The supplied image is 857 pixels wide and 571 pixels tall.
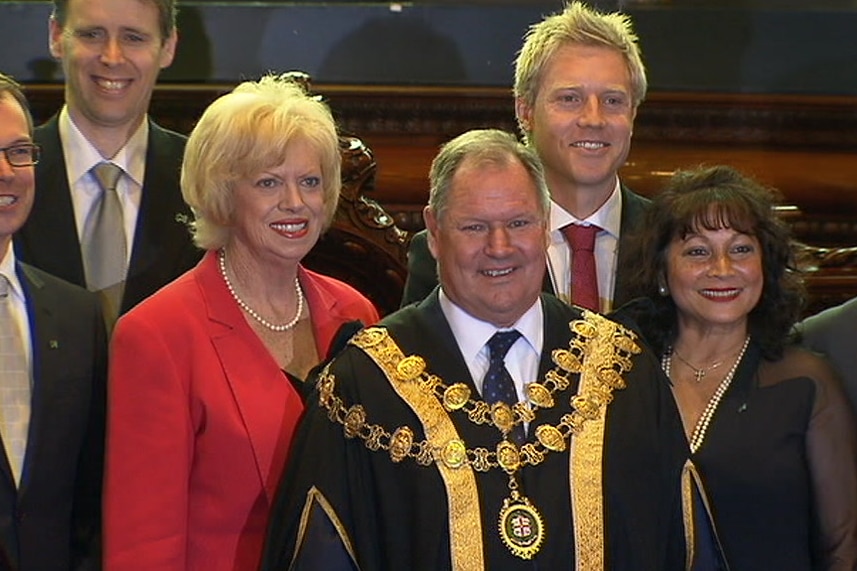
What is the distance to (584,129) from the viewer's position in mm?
3486

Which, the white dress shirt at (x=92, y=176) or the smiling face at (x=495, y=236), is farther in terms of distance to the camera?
the white dress shirt at (x=92, y=176)

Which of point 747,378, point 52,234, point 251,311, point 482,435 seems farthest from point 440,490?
point 52,234

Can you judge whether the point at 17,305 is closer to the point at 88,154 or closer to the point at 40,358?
the point at 40,358

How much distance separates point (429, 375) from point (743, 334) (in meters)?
0.79

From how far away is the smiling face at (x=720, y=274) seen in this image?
3.28 metres

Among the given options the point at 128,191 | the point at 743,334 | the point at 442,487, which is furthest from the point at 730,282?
the point at 128,191

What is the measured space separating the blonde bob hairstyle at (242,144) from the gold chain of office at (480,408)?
396 millimetres

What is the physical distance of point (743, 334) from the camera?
335cm

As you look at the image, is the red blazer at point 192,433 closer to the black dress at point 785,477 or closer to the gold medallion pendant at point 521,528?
the gold medallion pendant at point 521,528

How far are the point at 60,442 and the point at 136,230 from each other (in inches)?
23.6

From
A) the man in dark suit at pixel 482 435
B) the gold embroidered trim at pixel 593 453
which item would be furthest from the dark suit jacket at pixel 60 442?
the gold embroidered trim at pixel 593 453

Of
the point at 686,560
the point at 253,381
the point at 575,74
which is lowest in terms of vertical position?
the point at 686,560

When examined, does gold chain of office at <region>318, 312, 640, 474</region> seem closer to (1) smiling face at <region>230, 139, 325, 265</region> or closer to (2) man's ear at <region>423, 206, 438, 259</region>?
(2) man's ear at <region>423, 206, 438, 259</region>

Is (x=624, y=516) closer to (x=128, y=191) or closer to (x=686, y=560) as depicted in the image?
(x=686, y=560)
